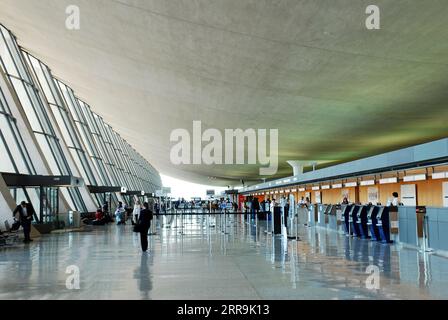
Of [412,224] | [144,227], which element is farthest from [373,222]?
[144,227]

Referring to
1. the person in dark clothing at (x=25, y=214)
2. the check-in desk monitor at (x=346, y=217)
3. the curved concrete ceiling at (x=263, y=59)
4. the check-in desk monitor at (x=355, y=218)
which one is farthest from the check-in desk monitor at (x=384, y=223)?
the person in dark clothing at (x=25, y=214)

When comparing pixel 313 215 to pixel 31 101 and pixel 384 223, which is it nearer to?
pixel 384 223

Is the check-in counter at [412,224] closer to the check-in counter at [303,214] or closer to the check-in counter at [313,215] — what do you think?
the check-in counter at [303,214]

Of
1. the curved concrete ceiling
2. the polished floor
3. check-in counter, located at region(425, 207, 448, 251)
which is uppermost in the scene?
the curved concrete ceiling

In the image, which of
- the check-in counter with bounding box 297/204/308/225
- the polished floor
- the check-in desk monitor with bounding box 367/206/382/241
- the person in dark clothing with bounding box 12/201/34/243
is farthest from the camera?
the check-in counter with bounding box 297/204/308/225

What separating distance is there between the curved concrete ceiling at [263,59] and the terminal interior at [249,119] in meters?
0.07

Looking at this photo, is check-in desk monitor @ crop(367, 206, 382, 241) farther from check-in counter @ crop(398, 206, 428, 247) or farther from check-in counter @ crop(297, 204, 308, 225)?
check-in counter @ crop(297, 204, 308, 225)

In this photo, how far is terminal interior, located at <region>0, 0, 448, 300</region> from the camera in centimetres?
939

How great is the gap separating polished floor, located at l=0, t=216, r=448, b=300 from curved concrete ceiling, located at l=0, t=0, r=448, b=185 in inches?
205

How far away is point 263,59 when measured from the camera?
15.4m

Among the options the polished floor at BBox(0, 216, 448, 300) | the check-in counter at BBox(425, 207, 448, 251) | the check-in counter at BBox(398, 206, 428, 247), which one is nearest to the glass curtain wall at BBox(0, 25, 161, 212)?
the polished floor at BBox(0, 216, 448, 300)

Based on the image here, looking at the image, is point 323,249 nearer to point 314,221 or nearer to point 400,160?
point 400,160
